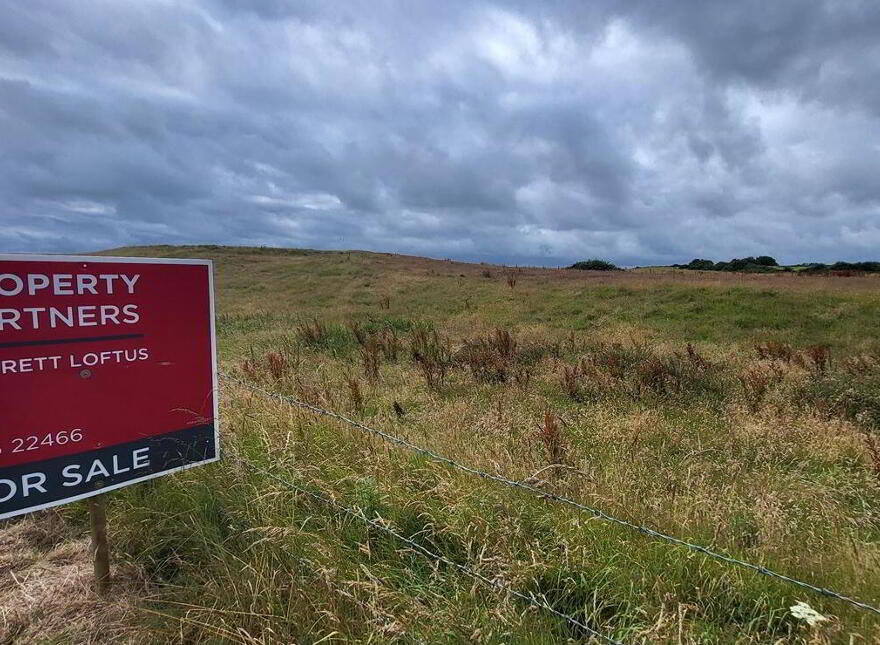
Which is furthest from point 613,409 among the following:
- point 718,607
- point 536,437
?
point 718,607

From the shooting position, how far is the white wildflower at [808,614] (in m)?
1.99

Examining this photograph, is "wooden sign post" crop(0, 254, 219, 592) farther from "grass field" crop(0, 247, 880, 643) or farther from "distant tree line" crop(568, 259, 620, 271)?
"distant tree line" crop(568, 259, 620, 271)

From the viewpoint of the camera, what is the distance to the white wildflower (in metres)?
1.99

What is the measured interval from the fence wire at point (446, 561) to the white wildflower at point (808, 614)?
745 millimetres

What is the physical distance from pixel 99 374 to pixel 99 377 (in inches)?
0.7

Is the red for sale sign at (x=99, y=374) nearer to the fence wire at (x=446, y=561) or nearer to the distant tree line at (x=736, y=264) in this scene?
the fence wire at (x=446, y=561)

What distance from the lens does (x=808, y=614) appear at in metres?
2.15

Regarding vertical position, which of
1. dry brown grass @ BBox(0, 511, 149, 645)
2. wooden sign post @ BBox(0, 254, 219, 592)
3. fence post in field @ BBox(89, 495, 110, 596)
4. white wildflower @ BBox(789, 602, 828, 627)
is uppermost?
wooden sign post @ BBox(0, 254, 219, 592)

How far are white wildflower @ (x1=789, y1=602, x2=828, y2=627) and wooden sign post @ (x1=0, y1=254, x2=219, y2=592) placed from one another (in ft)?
10.9

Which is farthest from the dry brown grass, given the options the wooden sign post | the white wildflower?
the white wildflower

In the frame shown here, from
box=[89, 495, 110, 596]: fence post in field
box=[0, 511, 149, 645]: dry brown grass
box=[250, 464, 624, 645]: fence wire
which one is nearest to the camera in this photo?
box=[250, 464, 624, 645]: fence wire

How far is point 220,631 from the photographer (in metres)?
2.38

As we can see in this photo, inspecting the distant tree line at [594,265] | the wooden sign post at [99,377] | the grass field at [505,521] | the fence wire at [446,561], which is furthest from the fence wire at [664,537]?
the distant tree line at [594,265]

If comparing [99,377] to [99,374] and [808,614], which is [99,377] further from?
[808,614]
